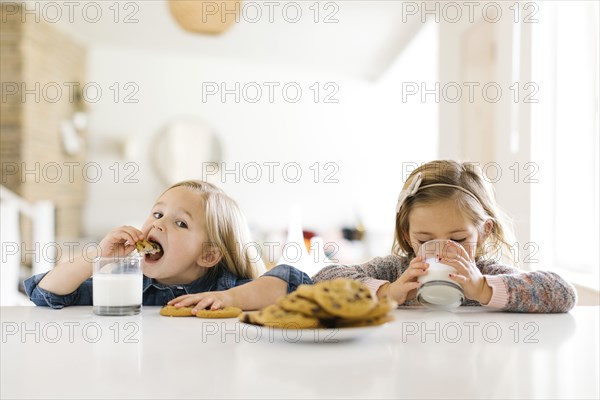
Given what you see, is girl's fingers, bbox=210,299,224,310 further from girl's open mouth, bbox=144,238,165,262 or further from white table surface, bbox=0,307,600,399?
girl's open mouth, bbox=144,238,165,262

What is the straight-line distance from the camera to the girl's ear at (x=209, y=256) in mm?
1589

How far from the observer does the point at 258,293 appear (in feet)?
4.44

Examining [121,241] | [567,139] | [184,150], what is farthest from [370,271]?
[184,150]

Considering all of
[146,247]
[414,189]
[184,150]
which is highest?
[184,150]

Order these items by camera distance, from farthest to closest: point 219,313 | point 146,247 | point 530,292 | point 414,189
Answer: point 414,189
point 146,247
point 530,292
point 219,313

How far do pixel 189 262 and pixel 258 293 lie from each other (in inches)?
10.4

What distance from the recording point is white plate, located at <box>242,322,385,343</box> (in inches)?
37.5

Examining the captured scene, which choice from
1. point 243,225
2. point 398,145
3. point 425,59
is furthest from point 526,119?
point 398,145

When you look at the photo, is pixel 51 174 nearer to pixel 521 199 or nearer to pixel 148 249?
pixel 521 199

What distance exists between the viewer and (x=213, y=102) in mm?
7910

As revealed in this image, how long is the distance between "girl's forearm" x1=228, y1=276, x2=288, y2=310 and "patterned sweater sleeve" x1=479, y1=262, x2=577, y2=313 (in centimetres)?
40

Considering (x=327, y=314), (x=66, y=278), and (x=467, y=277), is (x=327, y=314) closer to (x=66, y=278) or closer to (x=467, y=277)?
(x=467, y=277)

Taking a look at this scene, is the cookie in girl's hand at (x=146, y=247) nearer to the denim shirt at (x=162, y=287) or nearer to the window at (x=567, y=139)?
the denim shirt at (x=162, y=287)

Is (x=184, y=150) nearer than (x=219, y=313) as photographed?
No
